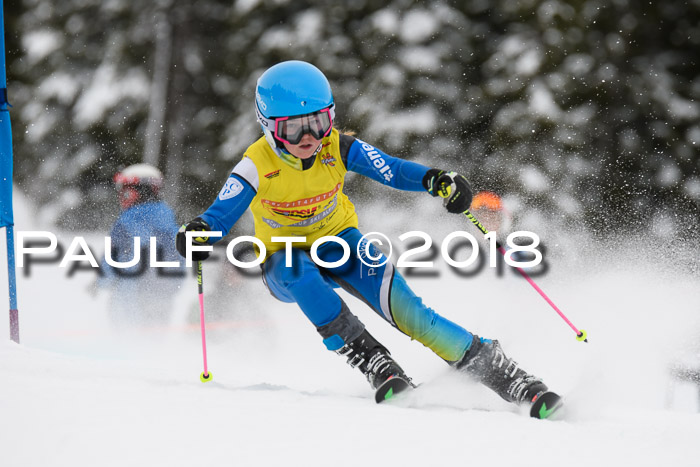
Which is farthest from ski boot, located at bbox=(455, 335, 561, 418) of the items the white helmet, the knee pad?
the white helmet

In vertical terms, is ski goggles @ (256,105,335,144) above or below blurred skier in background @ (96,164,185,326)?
above

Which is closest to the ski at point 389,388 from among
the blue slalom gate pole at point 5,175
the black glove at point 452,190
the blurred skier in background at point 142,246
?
the black glove at point 452,190

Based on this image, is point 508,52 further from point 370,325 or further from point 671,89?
point 370,325

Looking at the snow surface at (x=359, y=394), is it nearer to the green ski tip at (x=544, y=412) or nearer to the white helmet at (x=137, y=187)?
the green ski tip at (x=544, y=412)

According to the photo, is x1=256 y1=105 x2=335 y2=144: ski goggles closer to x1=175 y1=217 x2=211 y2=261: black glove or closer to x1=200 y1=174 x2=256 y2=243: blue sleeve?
x1=200 y1=174 x2=256 y2=243: blue sleeve

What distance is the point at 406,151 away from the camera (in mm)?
11305

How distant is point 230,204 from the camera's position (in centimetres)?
347

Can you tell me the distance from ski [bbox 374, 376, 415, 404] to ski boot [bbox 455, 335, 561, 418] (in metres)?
0.33

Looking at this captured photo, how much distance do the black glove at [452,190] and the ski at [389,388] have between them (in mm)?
851

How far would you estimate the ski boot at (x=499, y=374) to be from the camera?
328 centimetres

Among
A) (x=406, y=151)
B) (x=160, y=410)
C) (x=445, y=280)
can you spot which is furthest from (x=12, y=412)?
(x=406, y=151)

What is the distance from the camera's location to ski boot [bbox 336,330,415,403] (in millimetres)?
3262

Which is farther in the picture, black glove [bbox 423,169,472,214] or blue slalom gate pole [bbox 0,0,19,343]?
blue slalom gate pole [bbox 0,0,19,343]

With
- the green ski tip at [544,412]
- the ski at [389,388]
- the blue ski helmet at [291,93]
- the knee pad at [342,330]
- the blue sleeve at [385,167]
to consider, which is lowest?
the green ski tip at [544,412]
